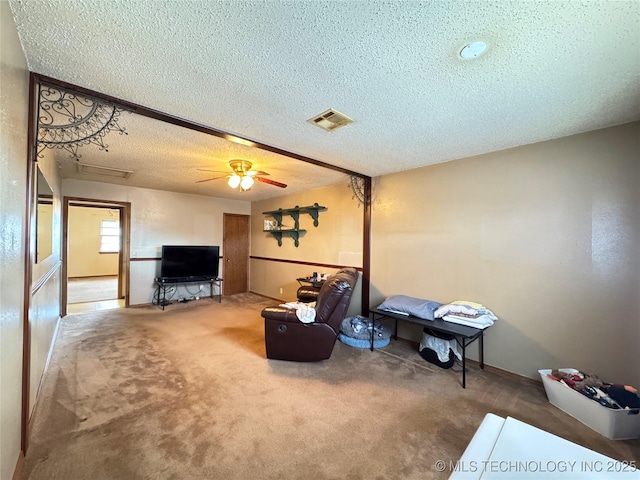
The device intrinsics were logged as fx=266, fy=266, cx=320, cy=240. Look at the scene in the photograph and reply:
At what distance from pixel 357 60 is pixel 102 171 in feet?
14.4

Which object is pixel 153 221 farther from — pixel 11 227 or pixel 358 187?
pixel 11 227

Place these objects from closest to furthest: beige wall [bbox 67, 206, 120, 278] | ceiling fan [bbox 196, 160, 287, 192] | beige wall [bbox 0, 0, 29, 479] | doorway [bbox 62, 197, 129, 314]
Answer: beige wall [bbox 0, 0, 29, 479], ceiling fan [bbox 196, 160, 287, 192], doorway [bbox 62, 197, 129, 314], beige wall [bbox 67, 206, 120, 278]

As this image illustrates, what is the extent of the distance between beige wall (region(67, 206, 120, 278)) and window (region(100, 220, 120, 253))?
0.10 meters

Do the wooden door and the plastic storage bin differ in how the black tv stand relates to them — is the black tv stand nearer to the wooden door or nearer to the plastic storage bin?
the wooden door

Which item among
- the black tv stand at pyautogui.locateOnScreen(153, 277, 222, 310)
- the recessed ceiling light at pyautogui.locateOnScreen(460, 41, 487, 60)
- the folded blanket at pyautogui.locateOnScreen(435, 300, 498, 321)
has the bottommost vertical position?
the black tv stand at pyautogui.locateOnScreen(153, 277, 222, 310)

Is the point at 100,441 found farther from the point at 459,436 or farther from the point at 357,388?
the point at 459,436

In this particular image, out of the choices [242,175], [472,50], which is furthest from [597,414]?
[242,175]

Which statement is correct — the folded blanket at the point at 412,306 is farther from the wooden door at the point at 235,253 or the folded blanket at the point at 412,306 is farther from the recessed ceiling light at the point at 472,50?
the wooden door at the point at 235,253

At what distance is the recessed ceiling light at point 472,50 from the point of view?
134 centimetres

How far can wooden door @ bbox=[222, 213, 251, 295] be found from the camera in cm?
640

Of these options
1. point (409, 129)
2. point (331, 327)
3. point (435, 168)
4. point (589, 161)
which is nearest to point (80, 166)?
point (331, 327)

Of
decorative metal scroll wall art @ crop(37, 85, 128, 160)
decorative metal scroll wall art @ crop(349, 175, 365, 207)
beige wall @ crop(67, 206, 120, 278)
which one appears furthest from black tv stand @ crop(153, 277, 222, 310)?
beige wall @ crop(67, 206, 120, 278)

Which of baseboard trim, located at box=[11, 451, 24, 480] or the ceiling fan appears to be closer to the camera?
baseboard trim, located at box=[11, 451, 24, 480]

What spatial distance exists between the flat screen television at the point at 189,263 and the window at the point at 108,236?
16.0 ft
